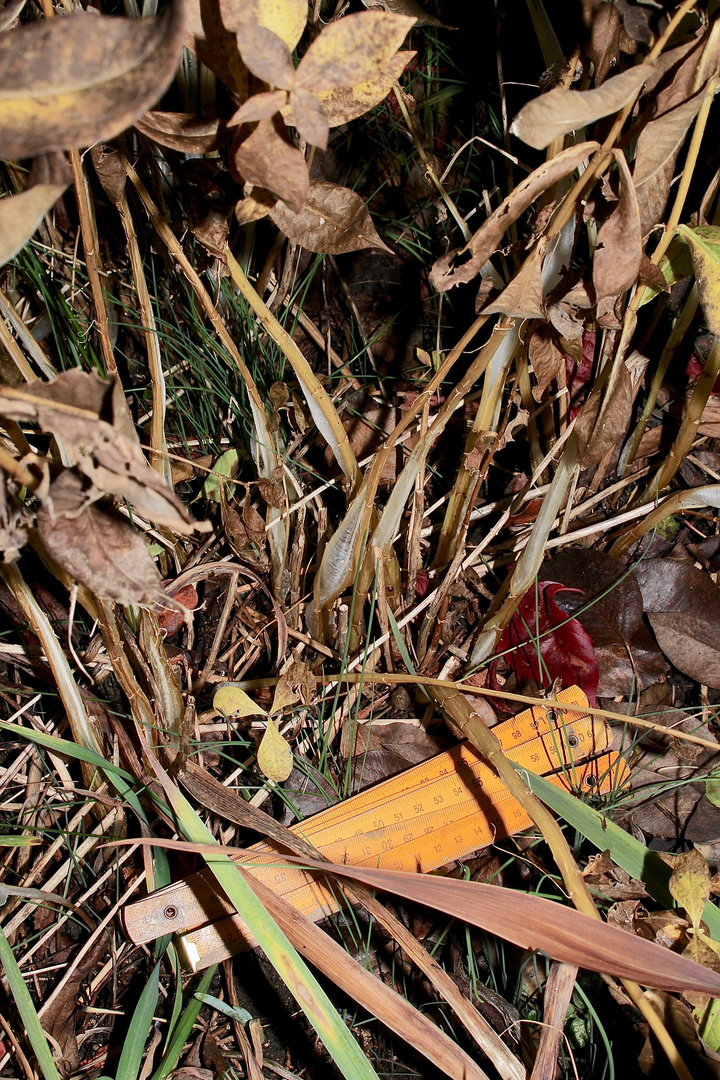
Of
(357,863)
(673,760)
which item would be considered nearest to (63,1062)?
(357,863)

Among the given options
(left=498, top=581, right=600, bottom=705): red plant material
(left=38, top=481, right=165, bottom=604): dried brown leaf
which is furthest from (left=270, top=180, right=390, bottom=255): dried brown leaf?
(left=498, top=581, right=600, bottom=705): red plant material

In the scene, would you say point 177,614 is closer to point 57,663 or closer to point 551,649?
point 57,663

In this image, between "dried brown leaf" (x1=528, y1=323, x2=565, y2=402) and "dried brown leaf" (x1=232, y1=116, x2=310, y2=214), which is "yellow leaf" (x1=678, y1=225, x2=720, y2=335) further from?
"dried brown leaf" (x1=232, y1=116, x2=310, y2=214)

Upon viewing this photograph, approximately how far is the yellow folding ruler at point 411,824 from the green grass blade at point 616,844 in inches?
6.5

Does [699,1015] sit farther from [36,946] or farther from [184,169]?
[184,169]

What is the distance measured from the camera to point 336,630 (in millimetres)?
1032

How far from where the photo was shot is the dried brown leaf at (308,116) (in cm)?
42

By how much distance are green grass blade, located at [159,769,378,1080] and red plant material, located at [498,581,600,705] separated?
1.61 ft

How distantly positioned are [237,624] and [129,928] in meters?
0.43

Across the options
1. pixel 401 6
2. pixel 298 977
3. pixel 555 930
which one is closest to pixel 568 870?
pixel 555 930

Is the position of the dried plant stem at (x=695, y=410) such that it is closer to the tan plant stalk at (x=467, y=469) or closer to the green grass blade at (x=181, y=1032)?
the tan plant stalk at (x=467, y=469)

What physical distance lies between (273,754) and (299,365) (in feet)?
1.48

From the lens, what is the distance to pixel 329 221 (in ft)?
2.09

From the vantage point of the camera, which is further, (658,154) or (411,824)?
(411,824)
